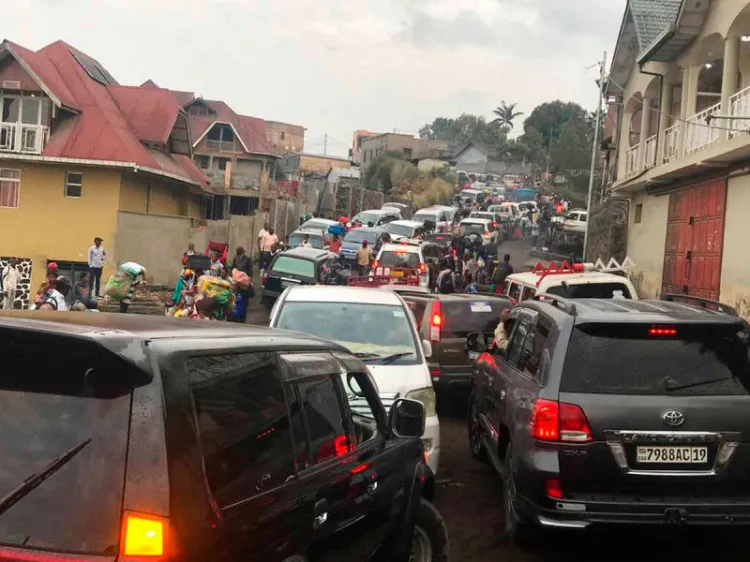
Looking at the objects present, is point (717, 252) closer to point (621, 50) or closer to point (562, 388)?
point (621, 50)

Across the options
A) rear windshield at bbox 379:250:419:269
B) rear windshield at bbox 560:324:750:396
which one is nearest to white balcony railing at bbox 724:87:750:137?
rear windshield at bbox 379:250:419:269

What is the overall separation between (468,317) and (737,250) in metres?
6.94

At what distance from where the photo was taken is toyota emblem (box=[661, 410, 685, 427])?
5281 millimetres

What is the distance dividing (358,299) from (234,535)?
6.20 m

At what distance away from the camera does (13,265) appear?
18453 millimetres

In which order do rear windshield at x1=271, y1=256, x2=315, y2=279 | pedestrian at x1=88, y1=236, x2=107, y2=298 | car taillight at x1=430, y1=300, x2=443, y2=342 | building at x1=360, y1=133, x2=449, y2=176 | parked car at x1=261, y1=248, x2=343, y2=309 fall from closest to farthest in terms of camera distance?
car taillight at x1=430, y1=300, x2=443, y2=342 → parked car at x1=261, y1=248, x2=343, y2=309 → rear windshield at x1=271, y1=256, x2=315, y2=279 → pedestrian at x1=88, y1=236, x2=107, y2=298 → building at x1=360, y1=133, x2=449, y2=176

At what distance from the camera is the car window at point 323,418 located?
140 inches

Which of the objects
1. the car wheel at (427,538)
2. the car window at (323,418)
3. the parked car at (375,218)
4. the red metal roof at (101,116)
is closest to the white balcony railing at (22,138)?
the red metal roof at (101,116)

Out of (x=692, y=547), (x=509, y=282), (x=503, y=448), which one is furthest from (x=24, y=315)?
(x=509, y=282)

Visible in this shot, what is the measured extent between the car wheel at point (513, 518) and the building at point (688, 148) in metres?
9.84

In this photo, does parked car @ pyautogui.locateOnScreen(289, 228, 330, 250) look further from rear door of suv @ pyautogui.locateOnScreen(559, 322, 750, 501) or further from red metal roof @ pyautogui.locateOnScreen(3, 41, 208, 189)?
rear door of suv @ pyautogui.locateOnScreen(559, 322, 750, 501)

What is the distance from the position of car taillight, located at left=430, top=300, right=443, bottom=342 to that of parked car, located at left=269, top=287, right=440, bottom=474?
111 inches

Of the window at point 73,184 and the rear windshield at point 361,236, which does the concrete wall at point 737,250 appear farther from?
the window at point 73,184

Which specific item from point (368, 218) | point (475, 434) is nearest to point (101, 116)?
point (368, 218)
